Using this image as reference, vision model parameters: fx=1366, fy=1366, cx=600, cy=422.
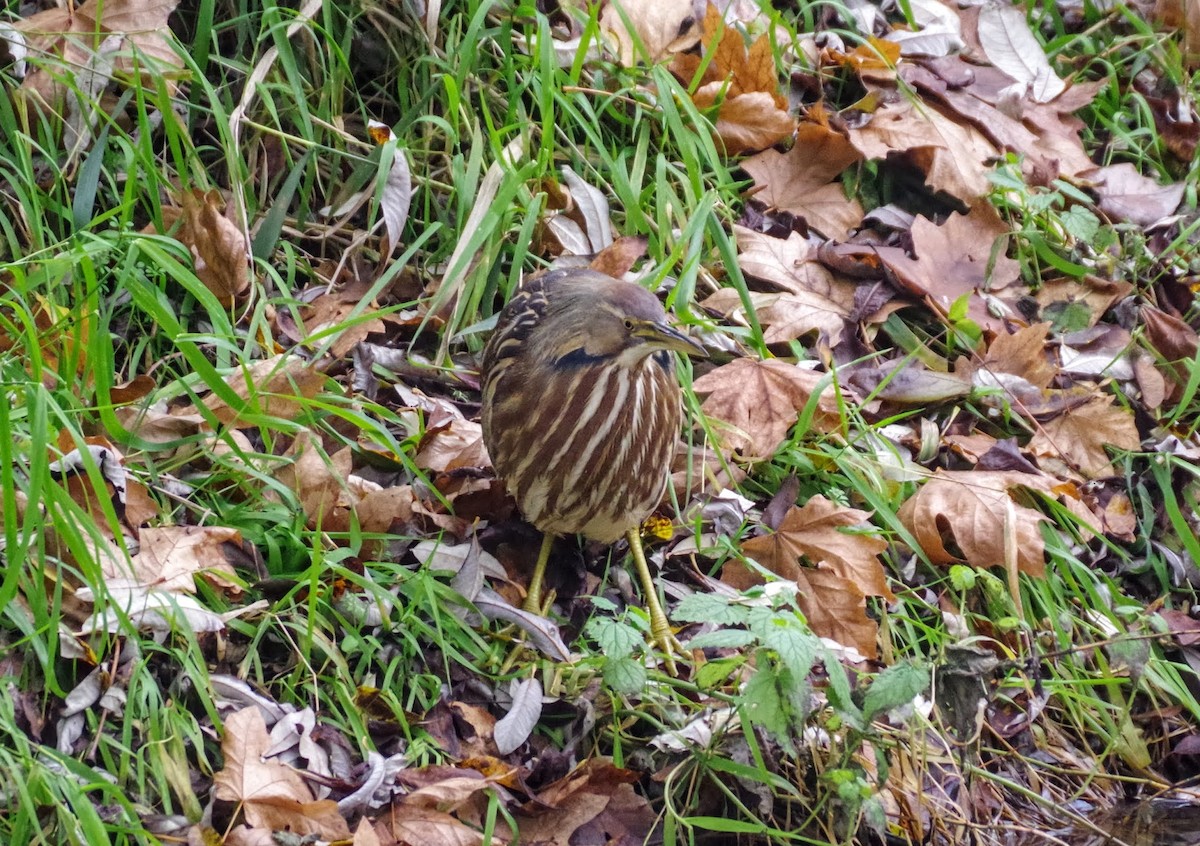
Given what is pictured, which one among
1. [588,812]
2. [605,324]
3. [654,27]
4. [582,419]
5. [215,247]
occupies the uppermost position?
[654,27]

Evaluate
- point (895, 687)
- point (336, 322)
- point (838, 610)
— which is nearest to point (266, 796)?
point (895, 687)

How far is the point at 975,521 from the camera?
11.5ft

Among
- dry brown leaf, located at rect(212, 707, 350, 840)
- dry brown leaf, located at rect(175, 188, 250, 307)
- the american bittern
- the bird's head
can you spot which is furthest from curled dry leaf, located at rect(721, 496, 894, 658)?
dry brown leaf, located at rect(175, 188, 250, 307)

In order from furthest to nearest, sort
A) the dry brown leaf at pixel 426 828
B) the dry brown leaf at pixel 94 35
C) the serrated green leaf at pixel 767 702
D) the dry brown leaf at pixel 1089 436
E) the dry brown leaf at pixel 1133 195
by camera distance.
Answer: the dry brown leaf at pixel 1133 195
the dry brown leaf at pixel 1089 436
the dry brown leaf at pixel 94 35
the dry brown leaf at pixel 426 828
the serrated green leaf at pixel 767 702

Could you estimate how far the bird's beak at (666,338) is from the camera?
9.73ft

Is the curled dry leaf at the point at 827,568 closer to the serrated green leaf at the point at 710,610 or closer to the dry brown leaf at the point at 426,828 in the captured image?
the serrated green leaf at the point at 710,610

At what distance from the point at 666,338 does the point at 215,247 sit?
1384 millimetres

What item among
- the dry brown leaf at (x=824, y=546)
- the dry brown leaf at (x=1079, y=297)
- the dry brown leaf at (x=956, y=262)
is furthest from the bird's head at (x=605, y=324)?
the dry brown leaf at (x=1079, y=297)

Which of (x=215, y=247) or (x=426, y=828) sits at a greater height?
(x=215, y=247)

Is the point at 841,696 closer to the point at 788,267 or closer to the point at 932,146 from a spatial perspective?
the point at 788,267

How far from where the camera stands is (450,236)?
13.0ft

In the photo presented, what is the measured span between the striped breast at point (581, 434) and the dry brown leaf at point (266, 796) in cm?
93

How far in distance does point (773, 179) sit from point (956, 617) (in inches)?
63.0

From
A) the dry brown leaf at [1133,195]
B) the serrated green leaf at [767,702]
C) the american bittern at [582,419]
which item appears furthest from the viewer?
the dry brown leaf at [1133,195]
